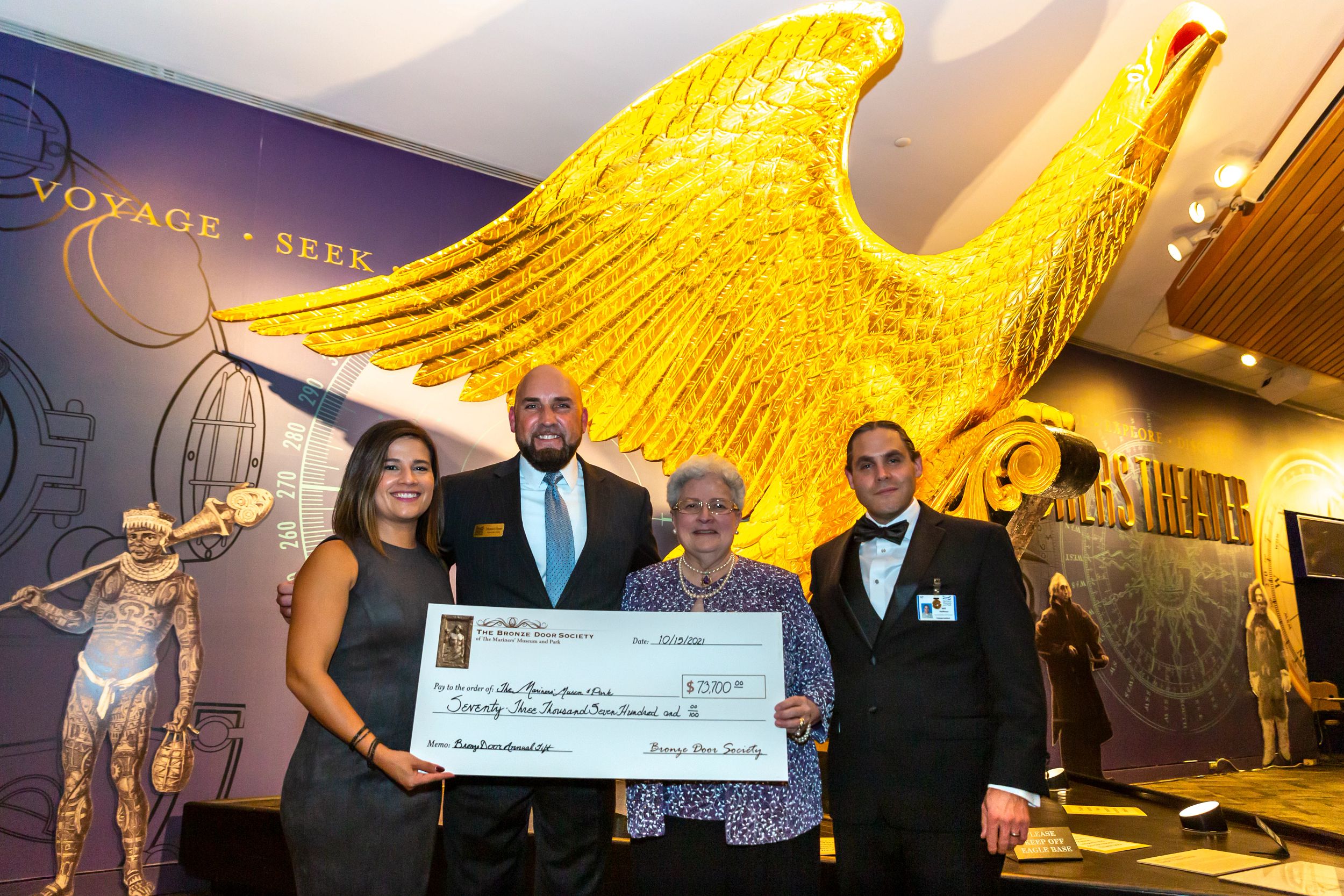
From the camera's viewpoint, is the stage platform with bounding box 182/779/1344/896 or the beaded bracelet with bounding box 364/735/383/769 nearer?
the beaded bracelet with bounding box 364/735/383/769

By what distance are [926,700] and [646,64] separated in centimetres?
302

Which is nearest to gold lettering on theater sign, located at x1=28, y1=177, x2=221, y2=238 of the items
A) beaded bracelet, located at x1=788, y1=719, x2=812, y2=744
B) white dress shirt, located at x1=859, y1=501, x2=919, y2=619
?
white dress shirt, located at x1=859, y1=501, x2=919, y2=619

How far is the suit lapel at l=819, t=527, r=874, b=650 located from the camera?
1.67 meters

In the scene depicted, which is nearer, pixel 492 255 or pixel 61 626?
pixel 492 255

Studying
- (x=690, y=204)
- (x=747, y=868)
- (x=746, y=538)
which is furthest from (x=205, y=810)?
(x=690, y=204)

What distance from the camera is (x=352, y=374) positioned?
3.66m

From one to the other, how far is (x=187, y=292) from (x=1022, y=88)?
3.85 metres

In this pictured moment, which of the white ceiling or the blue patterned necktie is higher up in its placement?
the white ceiling

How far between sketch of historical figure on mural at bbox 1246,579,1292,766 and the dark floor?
0.28m

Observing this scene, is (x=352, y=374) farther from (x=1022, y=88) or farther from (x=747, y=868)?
(x=1022, y=88)

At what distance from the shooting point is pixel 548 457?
185 cm
